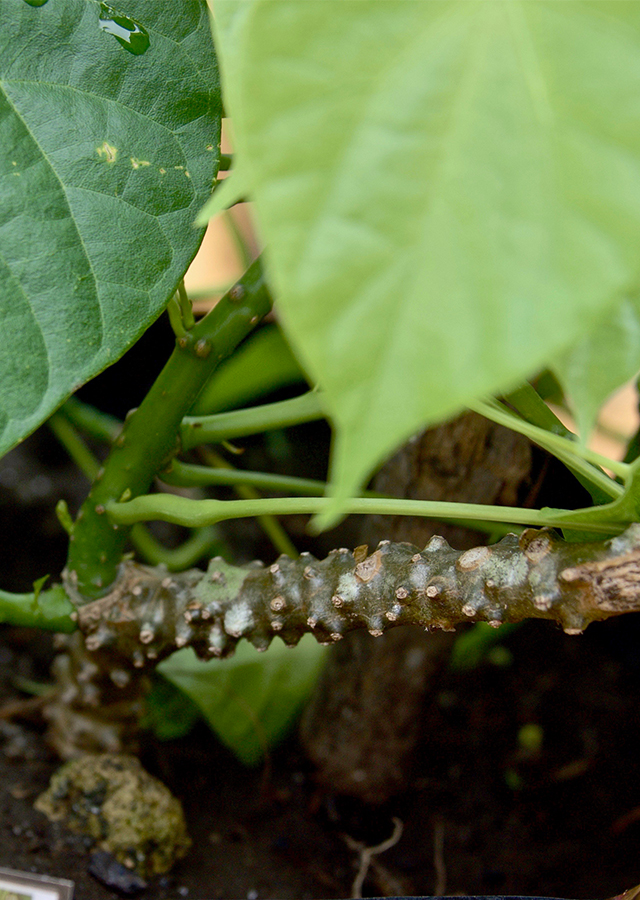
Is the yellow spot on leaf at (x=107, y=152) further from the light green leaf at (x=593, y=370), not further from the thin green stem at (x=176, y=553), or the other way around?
the thin green stem at (x=176, y=553)

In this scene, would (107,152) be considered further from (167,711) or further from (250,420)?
(167,711)

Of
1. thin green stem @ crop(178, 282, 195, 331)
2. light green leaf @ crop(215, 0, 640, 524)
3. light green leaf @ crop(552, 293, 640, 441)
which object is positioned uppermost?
light green leaf @ crop(215, 0, 640, 524)

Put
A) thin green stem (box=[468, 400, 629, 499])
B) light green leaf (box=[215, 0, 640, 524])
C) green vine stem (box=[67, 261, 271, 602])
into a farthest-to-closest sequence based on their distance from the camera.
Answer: green vine stem (box=[67, 261, 271, 602])
thin green stem (box=[468, 400, 629, 499])
light green leaf (box=[215, 0, 640, 524])

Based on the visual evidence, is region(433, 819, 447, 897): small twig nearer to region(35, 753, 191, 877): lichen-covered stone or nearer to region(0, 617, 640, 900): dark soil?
region(0, 617, 640, 900): dark soil

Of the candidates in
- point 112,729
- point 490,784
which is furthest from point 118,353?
point 490,784

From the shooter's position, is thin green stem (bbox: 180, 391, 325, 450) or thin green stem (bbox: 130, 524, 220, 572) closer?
thin green stem (bbox: 180, 391, 325, 450)

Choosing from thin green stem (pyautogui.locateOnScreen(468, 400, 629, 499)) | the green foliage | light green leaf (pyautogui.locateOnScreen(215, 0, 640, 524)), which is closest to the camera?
light green leaf (pyautogui.locateOnScreen(215, 0, 640, 524))

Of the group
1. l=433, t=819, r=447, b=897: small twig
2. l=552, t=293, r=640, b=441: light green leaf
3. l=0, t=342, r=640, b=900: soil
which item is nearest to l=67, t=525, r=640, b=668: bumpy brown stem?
l=552, t=293, r=640, b=441: light green leaf

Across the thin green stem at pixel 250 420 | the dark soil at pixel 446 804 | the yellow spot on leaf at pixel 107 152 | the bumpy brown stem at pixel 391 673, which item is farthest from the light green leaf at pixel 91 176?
the dark soil at pixel 446 804

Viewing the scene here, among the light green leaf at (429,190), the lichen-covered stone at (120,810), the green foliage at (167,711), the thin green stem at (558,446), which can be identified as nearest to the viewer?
the light green leaf at (429,190)
